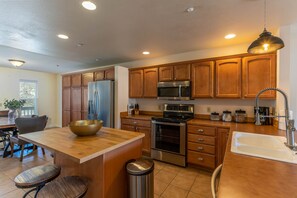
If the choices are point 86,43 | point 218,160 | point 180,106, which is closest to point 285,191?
point 218,160

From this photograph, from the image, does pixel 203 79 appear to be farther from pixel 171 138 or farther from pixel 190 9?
pixel 190 9

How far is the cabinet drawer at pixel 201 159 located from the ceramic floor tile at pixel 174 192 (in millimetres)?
692

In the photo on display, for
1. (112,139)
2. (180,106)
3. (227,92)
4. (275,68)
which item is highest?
(275,68)

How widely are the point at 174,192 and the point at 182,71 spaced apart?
2.32 meters

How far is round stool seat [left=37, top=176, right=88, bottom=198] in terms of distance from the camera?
1196 millimetres

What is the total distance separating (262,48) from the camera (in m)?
1.60

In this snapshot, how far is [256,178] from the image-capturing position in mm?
845

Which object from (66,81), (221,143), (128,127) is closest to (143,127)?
(128,127)

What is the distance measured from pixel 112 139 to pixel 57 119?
631 centimetres

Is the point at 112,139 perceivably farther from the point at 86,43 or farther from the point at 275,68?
the point at 275,68

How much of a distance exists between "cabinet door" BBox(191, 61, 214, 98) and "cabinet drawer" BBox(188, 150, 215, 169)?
1153 mm

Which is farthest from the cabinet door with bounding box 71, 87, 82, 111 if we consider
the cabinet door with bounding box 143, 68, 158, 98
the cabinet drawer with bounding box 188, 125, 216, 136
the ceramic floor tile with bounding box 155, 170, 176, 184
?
the cabinet drawer with bounding box 188, 125, 216, 136

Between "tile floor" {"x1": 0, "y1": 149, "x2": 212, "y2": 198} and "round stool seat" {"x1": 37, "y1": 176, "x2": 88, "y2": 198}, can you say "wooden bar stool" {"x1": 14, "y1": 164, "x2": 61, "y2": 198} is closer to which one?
"round stool seat" {"x1": 37, "y1": 176, "x2": 88, "y2": 198}

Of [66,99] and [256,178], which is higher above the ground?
[66,99]
